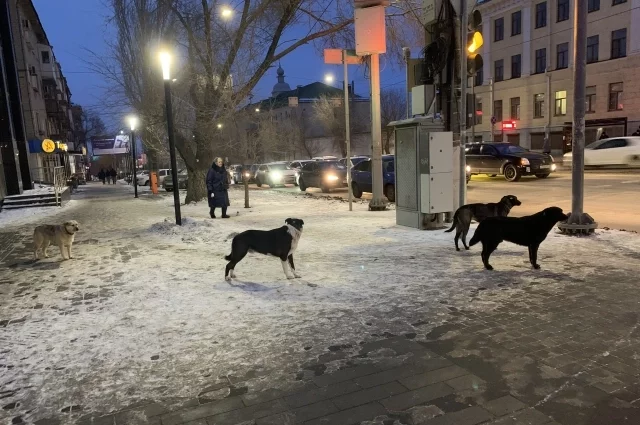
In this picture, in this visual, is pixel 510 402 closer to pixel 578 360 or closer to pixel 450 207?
pixel 578 360

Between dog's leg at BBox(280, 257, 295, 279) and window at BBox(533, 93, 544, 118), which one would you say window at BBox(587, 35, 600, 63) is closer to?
window at BBox(533, 93, 544, 118)

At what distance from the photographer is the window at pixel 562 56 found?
39125mm

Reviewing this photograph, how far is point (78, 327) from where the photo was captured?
5.00 metres

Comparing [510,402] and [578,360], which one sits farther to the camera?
[578,360]

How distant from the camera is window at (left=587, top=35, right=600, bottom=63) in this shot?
36.9 metres

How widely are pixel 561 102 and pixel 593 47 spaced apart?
4.56 m

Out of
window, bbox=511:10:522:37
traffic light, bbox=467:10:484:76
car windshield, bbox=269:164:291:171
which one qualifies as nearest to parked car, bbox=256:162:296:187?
car windshield, bbox=269:164:291:171

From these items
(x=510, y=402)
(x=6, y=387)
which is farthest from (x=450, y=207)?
(x=6, y=387)

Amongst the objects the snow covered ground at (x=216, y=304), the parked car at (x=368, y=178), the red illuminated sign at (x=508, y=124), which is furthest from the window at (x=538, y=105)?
the snow covered ground at (x=216, y=304)

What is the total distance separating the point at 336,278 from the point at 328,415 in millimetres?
3320

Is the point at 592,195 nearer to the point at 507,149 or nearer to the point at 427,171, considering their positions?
the point at 427,171

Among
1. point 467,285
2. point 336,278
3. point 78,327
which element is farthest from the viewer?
point 336,278

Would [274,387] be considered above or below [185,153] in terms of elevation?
below

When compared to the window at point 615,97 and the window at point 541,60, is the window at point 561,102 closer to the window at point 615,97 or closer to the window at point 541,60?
the window at point 541,60
